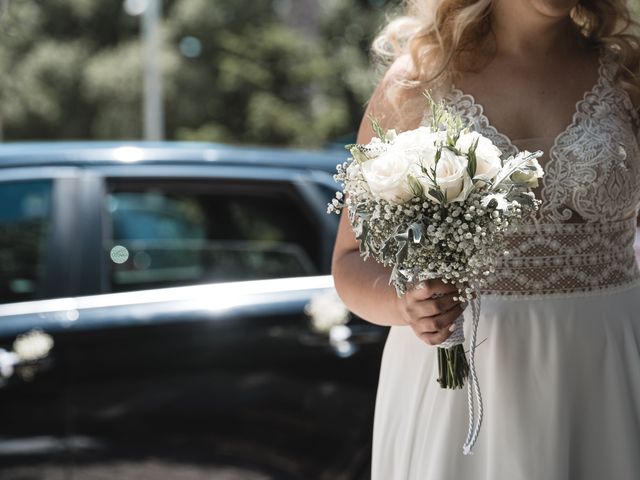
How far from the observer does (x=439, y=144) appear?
5.62 feet

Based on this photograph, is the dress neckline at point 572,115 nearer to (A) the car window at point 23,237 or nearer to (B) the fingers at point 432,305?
(B) the fingers at point 432,305

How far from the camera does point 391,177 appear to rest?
5.53ft

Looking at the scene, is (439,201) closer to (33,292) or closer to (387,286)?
(387,286)

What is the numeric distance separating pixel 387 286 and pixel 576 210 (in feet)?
1.46

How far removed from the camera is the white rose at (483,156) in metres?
1.70

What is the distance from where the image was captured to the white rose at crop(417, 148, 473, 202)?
1.66m

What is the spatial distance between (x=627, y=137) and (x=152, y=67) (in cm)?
1798

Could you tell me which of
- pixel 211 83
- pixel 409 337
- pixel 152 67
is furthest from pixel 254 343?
pixel 211 83

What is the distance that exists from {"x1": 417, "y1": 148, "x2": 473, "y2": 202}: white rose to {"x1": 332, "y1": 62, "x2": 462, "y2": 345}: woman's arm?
7.2 inches

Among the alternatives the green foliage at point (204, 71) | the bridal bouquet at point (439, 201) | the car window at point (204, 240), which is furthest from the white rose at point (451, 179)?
the green foliage at point (204, 71)

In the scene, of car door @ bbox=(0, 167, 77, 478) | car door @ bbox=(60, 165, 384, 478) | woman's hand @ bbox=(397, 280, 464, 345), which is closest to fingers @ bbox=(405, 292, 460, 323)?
woman's hand @ bbox=(397, 280, 464, 345)

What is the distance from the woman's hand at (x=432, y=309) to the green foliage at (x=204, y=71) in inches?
803

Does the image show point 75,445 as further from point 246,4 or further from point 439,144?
point 246,4

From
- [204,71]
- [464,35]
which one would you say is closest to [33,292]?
[464,35]
